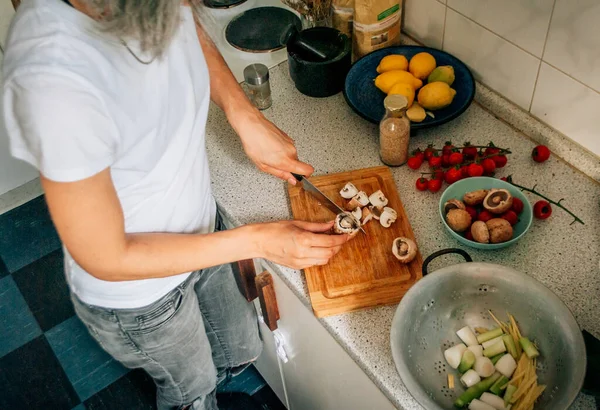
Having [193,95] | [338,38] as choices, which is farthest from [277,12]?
[193,95]

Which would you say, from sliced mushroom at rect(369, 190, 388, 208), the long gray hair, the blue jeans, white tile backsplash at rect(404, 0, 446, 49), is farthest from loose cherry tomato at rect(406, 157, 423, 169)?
the long gray hair

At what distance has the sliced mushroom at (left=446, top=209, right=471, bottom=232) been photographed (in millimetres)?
1057

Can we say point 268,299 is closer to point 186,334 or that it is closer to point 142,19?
point 186,334

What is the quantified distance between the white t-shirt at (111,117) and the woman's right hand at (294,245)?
16 cm

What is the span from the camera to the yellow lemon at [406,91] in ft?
4.13

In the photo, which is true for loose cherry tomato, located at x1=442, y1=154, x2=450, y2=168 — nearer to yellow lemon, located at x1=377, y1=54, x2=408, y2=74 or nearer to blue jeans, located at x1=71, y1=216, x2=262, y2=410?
yellow lemon, located at x1=377, y1=54, x2=408, y2=74

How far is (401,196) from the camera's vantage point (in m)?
1.19

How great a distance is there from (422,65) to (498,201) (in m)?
0.38

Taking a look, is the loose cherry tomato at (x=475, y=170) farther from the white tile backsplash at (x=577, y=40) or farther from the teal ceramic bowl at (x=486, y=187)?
the white tile backsplash at (x=577, y=40)

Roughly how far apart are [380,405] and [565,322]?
1.12 ft

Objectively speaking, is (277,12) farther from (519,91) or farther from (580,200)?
(580,200)

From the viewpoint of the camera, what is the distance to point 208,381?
136 cm

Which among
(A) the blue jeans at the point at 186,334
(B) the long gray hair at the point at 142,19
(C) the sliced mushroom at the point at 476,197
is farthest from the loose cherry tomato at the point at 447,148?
(B) the long gray hair at the point at 142,19

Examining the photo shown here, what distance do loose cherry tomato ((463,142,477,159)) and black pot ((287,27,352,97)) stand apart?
0.34 m
